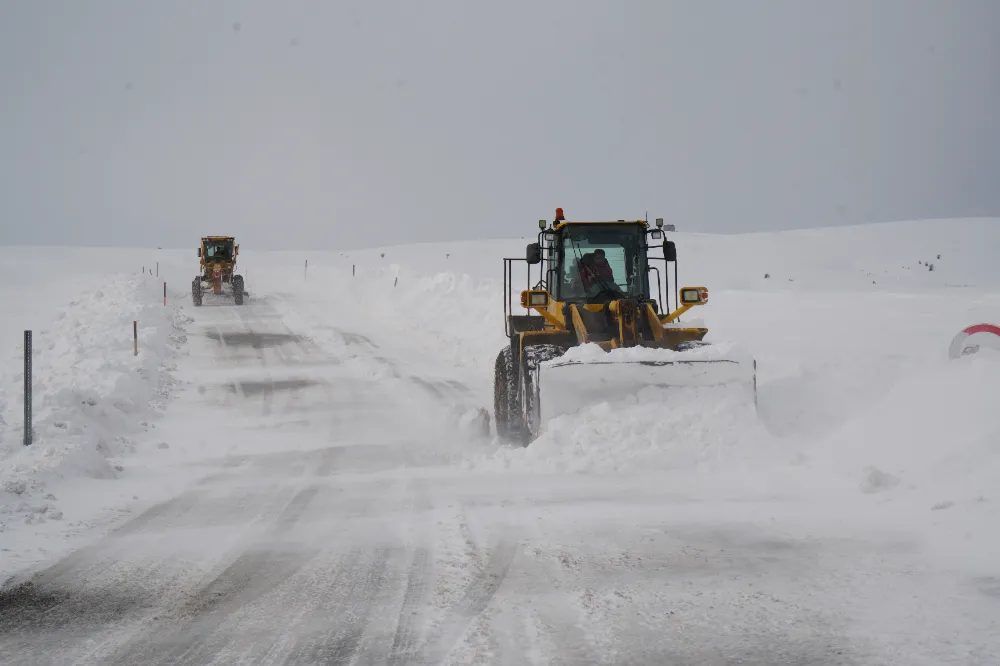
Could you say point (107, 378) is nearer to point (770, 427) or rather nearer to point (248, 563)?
point (248, 563)

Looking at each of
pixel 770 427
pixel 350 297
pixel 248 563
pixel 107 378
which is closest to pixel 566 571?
pixel 248 563

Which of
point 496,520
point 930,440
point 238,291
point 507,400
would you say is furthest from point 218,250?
point 930,440

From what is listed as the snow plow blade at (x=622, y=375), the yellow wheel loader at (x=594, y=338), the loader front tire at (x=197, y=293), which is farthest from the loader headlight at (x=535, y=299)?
the loader front tire at (x=197, y=293)

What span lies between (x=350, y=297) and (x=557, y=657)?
31.5 metres

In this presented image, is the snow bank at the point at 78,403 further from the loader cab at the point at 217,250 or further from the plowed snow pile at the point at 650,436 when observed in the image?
the loader cab at the point at 217,250

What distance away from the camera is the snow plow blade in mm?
7867

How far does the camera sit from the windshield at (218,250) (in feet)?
108

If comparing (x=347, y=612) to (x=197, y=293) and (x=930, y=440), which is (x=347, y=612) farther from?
(x=197, y=293)

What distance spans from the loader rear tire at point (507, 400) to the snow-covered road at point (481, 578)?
1146mm

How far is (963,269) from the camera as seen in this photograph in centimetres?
4350

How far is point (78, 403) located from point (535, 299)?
5190mm

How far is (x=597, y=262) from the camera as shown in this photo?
9.76 m

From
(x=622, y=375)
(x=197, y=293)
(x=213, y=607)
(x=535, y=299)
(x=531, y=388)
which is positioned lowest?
(x=213, y=607)

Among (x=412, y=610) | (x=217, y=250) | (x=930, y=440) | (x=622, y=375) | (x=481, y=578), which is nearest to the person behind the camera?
(x=412, y=610)
